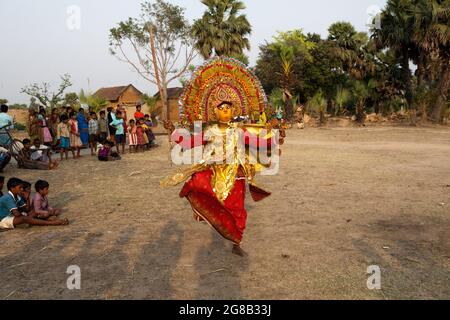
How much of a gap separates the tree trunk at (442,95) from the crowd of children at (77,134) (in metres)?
19.9

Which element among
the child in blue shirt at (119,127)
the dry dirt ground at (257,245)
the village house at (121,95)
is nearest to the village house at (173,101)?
the village house at (121,95)

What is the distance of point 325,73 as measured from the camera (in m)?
30.0

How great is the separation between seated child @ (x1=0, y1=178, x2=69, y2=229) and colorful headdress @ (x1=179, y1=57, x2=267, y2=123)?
2586 millimetres

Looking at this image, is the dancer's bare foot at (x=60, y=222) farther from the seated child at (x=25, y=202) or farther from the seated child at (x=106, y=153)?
the seated child at (x=106, y=153)

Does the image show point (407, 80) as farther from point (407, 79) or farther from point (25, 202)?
point (25, 202)

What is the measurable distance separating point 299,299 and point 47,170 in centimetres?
915

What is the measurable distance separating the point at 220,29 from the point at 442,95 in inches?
625

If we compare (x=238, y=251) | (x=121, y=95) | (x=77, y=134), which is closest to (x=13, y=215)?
(x=238, y=251)

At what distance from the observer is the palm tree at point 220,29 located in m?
28.4

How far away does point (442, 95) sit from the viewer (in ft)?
82.2

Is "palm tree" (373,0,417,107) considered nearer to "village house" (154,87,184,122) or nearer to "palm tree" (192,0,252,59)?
"palm tree" (192,0,252,59)

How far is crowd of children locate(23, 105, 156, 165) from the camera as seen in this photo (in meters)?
11.0

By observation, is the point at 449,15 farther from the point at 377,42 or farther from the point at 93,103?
the point at 93,103

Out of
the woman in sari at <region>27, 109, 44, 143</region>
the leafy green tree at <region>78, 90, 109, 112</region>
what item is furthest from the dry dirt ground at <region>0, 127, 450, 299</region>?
the leafy green tree at <region>78, 90, 109, 112</region>
